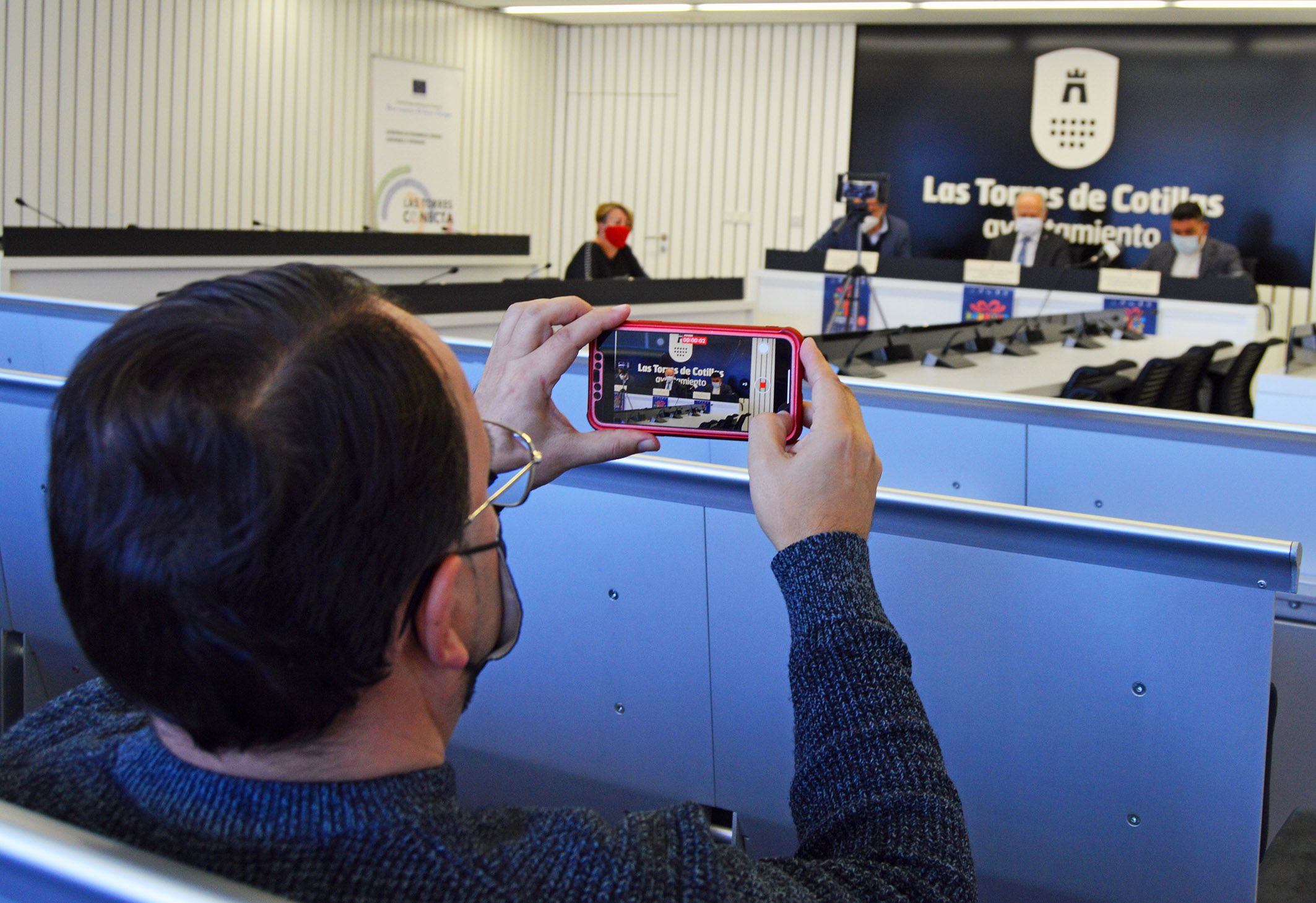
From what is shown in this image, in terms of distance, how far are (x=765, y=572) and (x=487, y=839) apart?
811 millimetres

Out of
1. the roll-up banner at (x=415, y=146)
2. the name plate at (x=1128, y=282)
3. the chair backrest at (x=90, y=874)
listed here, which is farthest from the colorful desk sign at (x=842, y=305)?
the chair backrest at (x=90, y=874)

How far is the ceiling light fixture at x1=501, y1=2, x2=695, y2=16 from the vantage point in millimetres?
10344

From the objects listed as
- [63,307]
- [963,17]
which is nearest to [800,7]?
[963,17]

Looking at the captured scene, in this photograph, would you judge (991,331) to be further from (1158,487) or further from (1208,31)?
(1208,31)

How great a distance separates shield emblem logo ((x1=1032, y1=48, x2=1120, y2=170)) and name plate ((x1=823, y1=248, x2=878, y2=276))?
10.4ft

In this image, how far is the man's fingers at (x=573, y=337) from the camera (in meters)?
1.21

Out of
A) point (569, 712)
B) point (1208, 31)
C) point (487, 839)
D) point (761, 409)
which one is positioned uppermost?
point (1208, 31)

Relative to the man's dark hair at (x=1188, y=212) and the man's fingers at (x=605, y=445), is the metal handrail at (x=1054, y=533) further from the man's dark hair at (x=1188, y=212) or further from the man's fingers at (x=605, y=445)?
the man's dark hair at (x=1188, y=212)

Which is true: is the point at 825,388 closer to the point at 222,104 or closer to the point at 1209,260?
the point at 1209,260

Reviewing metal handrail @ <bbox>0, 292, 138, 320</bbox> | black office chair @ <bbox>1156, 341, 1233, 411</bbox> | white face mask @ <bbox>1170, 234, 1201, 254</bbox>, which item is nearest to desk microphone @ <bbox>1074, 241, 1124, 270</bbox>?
white face mask @ <bbox>1170, 234, 1201, 254</bbox>

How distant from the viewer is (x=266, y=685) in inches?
25.0

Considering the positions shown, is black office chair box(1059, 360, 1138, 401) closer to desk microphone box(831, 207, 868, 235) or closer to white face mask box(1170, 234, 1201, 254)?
desk microphone box(831, 207, 868, 235)

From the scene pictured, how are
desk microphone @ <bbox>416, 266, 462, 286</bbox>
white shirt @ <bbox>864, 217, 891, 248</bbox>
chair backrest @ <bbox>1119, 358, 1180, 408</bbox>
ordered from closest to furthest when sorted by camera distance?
chair backrest @ <bbox>1119, 358, 1180, 408</bbox> < desk microphone @ <bbox>416, 266, 462, 286</bbox> < white shirt @ <bbox>864, 217, 891, 248</bbox>

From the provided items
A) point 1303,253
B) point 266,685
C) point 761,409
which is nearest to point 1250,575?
point 761,409
